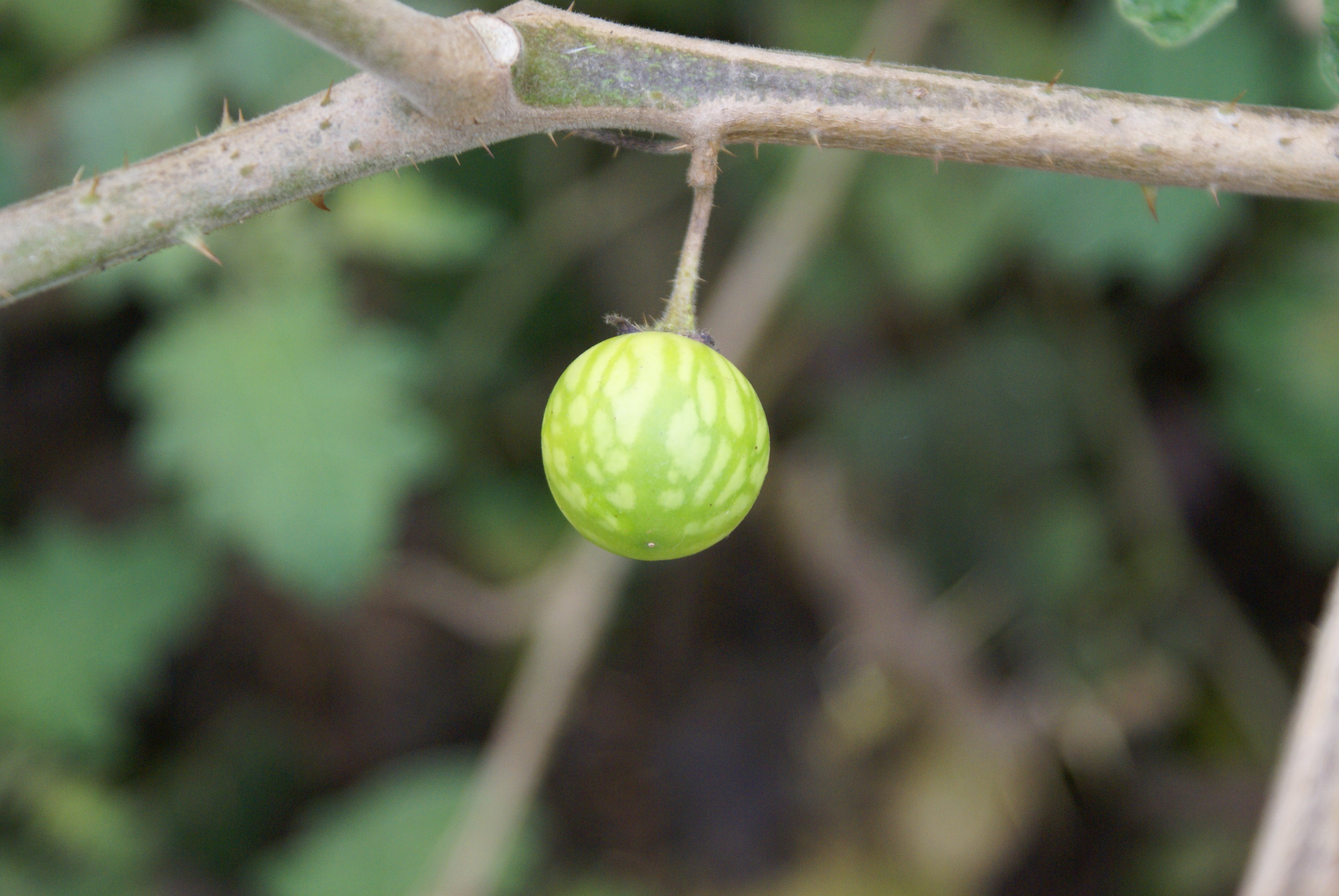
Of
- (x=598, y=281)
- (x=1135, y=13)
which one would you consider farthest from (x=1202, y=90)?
(x=598, y=281)

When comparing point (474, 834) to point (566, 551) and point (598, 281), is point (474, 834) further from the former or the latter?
point (598, 281)

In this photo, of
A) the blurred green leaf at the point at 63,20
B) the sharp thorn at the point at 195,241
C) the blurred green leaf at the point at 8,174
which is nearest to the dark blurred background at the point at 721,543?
the blurred green leaf at the point at 63,20

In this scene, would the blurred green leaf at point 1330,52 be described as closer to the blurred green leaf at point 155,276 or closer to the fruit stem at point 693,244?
the fruit stem at point 693,244

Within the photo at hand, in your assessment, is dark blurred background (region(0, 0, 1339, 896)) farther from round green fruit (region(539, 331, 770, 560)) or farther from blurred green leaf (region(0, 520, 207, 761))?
round green fruit (region(539, 331, 770, 560))

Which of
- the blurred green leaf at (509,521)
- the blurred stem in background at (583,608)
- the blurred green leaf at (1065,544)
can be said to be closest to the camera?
the blurred stem in background at (583,608)

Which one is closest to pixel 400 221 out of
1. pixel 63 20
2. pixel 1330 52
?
pixel 63 20

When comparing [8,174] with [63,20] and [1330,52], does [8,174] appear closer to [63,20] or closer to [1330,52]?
[63,20]

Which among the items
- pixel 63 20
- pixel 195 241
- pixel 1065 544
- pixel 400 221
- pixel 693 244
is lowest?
pixel 693 244
